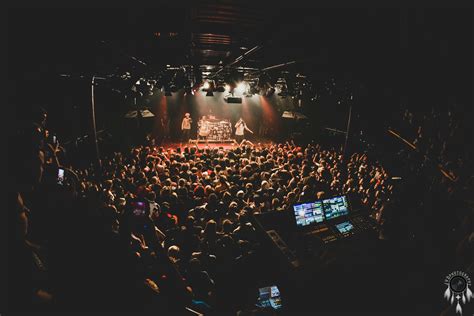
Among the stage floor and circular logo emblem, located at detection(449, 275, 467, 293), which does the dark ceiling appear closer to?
circular logo emblem, located at detection(449, 275, 467, 293)

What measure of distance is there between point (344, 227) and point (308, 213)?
76cm

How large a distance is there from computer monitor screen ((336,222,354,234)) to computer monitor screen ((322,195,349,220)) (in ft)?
0.59

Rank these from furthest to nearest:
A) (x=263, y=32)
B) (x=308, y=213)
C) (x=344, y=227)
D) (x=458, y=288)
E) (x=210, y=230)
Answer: (x=344, y=227) < (x=308, y=213) < (x=210, y=230) < (x=263, y=32) < (x=458, y=288)

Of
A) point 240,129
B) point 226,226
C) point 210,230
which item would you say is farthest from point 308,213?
point 240,129

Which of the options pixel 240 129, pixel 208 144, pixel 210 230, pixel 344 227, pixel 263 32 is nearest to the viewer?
pixel 263 32

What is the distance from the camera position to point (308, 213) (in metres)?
4.55

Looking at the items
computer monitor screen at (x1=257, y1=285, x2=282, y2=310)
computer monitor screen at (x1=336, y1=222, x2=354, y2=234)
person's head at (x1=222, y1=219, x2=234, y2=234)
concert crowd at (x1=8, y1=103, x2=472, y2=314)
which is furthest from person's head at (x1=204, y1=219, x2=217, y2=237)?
computer monitor screen at (x1=336, y1=222, x2=354, y2=234)

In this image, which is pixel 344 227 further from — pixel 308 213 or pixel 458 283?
pixel 458 283

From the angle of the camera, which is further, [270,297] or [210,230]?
[210,230]

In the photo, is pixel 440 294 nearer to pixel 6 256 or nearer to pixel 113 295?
pixel 113 295

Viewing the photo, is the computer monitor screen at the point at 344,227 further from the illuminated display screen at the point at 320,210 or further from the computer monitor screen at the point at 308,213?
the computer monitor screen at the point at 308,213

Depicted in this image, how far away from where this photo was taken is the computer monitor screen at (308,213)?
175 inches

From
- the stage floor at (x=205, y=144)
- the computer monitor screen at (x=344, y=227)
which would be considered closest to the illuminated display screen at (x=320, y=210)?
the computer monitor screen at (x=344, y=227)

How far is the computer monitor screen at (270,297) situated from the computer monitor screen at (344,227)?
5.10 feet
